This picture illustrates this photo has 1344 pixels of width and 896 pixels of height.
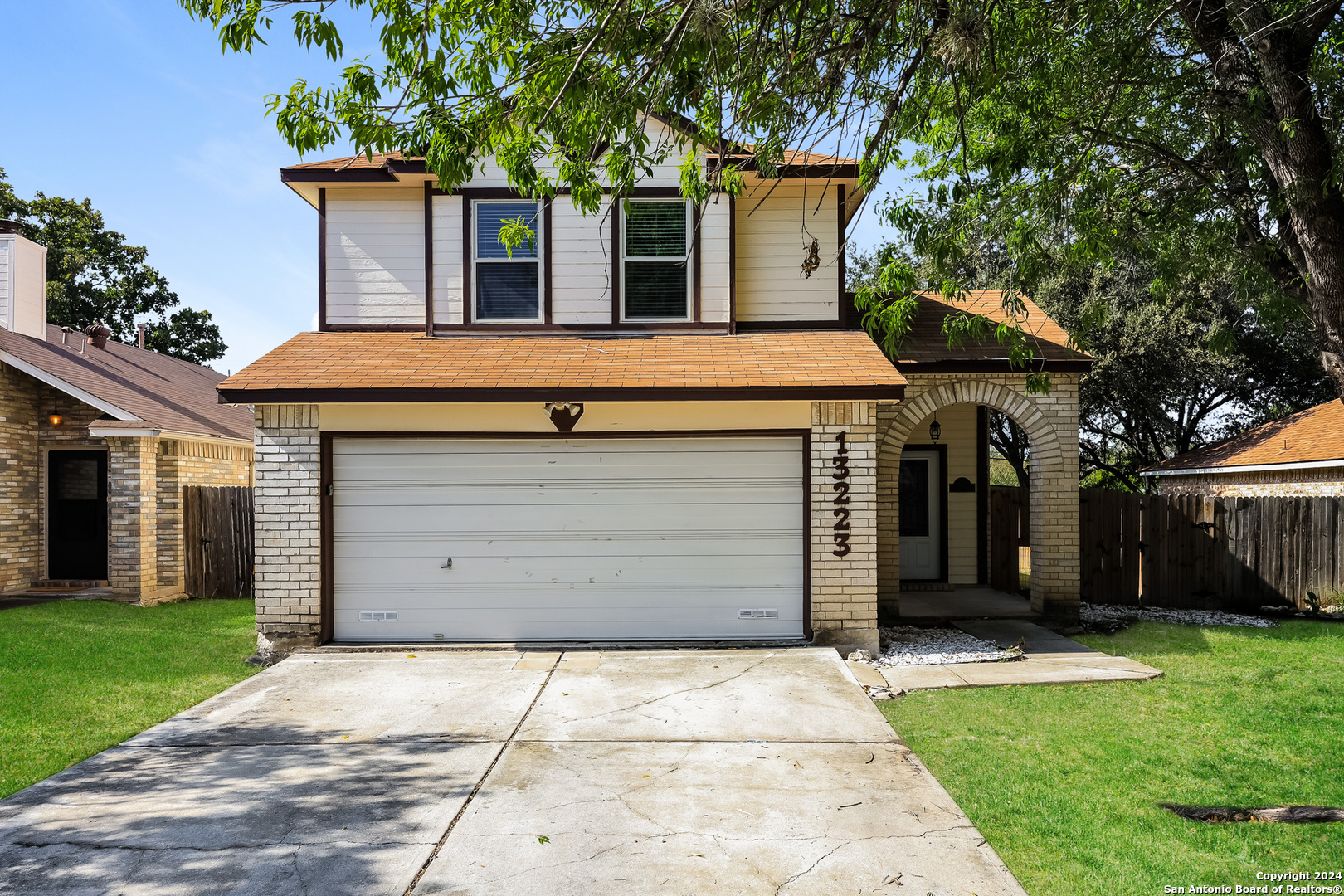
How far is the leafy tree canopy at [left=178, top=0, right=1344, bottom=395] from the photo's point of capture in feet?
16.6

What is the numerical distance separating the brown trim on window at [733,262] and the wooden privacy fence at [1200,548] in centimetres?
638

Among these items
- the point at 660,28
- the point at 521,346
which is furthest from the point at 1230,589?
the point at 660,28

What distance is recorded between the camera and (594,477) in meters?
8.73

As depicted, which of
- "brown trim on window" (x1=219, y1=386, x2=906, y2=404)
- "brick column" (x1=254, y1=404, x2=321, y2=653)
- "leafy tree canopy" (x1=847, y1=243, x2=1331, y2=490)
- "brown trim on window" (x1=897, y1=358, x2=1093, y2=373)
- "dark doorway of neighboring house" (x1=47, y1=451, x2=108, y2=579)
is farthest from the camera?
"leafy tree canopy" (x1=847, y1=243, x2=1331, y2=490)

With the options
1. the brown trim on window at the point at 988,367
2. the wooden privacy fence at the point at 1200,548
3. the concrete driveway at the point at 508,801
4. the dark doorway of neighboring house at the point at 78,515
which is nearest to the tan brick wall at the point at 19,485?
the dark doorway of neighboring house at the point at 78,515

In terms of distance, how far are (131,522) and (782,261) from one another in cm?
1054

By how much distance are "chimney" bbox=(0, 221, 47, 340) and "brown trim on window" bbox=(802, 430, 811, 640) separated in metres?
15.1

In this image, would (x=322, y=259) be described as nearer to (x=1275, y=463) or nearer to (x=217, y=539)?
(x=217, y=539)

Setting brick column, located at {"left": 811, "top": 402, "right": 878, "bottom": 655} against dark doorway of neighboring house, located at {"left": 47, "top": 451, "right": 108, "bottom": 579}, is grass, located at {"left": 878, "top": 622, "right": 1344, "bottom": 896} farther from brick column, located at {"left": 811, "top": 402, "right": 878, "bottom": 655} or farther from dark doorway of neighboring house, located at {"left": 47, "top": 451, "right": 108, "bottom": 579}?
dark doorway of neighboring house, located at {"left": 47, "top": 451, "right": 108, "bottom": 579}

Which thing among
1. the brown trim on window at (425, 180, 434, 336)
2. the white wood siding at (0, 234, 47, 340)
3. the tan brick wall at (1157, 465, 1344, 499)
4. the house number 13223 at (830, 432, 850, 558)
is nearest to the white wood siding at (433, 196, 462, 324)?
the brown trim on window at (425, 180, 434, 336)

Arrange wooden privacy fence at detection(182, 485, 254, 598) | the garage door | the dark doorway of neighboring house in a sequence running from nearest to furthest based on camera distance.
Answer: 1. the garage door
2. wooden privacy fence at detection(182, 485, 254, 598)
3. the dark doorway of neighboring house

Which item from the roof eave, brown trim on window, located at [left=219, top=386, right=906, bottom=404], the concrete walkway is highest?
brown trim on window, located at [left=219, top=386, right=906, bottom=404]

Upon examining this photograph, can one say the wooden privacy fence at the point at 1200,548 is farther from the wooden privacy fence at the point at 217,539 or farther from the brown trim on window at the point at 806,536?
the wooden privacy fence at the point at 217,539

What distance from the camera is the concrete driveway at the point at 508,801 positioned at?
375 centimetres
